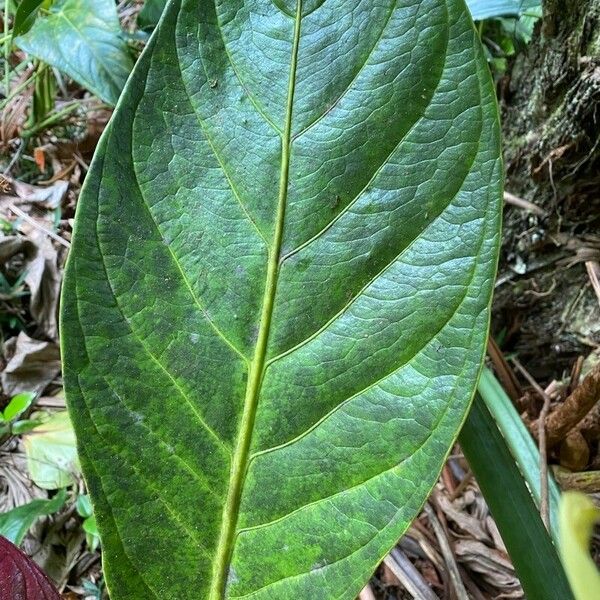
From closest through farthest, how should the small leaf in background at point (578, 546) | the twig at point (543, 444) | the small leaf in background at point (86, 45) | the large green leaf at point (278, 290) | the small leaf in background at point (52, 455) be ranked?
the small leaf in background at point (578, 546)
the large green leaf at point (278, 290)
the twig at point (543, 444)
the small leaf in background at point (52, 455)
the small leaf in background at point (86, 45)

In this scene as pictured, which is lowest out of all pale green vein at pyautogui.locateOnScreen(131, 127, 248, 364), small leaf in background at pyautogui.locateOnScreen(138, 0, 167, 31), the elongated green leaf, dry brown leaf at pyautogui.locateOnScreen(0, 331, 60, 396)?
the elongated green leaf

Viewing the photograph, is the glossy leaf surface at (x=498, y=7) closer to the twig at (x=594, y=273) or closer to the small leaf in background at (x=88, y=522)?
the twig at (x=594, y=273)

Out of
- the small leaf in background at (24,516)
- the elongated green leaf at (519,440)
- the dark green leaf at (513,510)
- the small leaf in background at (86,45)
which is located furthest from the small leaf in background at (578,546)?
the small leaf in background at (86,45)

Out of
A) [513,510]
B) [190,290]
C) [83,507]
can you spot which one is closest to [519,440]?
[513,510]

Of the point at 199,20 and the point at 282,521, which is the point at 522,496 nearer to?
the point at 282,521

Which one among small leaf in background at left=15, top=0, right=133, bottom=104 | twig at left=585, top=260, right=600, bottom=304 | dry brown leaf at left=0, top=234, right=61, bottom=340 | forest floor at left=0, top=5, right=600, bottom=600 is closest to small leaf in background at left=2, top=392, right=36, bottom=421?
forest floor at left=0, top=5, right=600, bottom=600

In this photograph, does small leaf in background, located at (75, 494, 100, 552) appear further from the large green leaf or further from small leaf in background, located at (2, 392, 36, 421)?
the large green leaf

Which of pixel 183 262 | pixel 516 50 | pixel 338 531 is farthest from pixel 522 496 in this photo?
pixel 516 50
